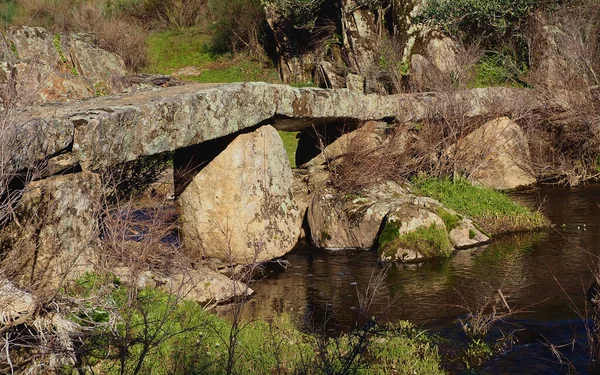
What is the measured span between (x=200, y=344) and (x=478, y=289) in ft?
15.5

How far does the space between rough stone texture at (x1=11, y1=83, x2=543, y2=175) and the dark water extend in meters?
2.49

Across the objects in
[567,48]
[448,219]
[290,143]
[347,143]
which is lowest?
[290,143]

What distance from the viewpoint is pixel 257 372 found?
693 cm

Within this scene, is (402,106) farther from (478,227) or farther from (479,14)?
(479,14)

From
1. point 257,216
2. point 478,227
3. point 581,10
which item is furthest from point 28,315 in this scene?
point 581,10

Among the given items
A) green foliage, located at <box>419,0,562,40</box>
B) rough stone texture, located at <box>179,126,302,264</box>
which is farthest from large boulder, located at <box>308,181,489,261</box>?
green foliage, located at <box>419,0,562,40</box>

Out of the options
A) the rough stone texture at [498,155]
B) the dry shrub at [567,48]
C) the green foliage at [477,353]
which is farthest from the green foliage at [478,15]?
the green foliage at [477,353]

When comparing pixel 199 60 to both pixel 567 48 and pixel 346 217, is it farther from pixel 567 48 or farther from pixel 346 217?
pixel 346 217

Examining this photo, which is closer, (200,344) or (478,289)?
(200,344)

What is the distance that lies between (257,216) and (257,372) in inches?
245

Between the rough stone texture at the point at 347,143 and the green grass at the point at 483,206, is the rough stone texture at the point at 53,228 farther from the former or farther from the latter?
the green grass at the point at 483,206

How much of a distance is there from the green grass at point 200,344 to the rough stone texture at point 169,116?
5.20 feet

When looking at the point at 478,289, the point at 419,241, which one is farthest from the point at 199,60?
the point at 478,289

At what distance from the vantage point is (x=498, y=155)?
739 inches
